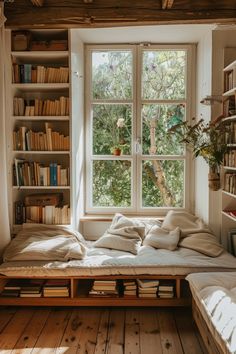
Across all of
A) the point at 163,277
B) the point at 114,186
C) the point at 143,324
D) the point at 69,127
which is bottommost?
the point at 143,324

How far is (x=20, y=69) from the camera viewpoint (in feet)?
12.4

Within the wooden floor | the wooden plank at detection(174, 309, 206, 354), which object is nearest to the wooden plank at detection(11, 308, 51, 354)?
the wooden floor

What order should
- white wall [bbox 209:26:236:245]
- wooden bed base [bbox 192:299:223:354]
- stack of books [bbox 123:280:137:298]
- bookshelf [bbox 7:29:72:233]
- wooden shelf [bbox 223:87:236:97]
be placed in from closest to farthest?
wooden bed base [bbox 192:299:223:354] < stack of books [bbox 123:280:137:298] < wooden shelf [bbox 223:87:236:97] < white wall [bbox 209:26:236:245] < bookshelf [bbox 7:29:72:233]

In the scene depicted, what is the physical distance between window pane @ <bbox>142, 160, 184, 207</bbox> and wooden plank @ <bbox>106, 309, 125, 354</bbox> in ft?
5.43

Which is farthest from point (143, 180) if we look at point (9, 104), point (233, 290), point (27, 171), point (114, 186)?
point (233, 290)

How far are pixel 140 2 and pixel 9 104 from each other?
1657mm

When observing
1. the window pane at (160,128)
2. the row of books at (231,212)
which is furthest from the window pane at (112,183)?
the row of books at (231,212)

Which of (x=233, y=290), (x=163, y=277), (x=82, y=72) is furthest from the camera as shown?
(x=82, y=72)

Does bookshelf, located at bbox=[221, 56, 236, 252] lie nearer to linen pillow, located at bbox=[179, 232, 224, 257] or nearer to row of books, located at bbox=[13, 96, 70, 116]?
linen pillow, located at bbox=[179, 232, 224, 257]

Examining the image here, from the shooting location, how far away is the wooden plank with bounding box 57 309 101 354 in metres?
2.57

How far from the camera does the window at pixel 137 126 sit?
14.3ft

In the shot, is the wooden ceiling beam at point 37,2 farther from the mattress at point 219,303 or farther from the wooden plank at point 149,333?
the wooden plank at point 149,333

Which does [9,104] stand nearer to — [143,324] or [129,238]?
[129,238]

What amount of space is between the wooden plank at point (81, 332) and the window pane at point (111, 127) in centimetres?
204
